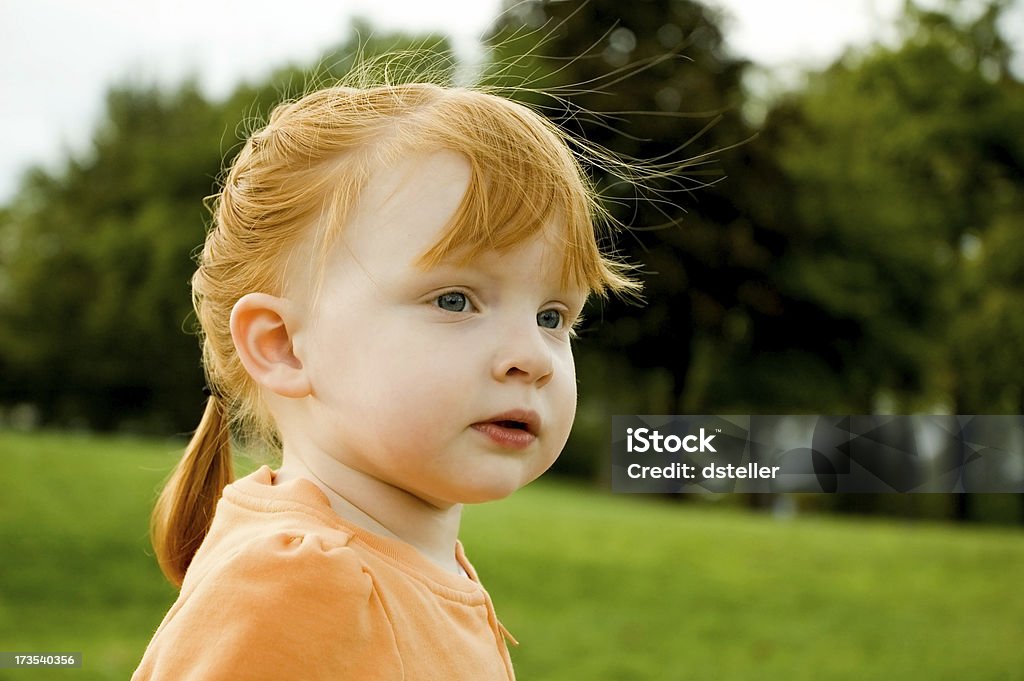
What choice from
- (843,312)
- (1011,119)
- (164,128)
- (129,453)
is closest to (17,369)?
(164,128)

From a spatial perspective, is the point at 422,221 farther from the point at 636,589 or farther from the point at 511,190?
the point at 636,589

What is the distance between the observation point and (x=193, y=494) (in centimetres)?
157

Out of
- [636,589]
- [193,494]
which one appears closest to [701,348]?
[636,589]

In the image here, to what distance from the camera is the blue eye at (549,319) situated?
1224 millimetres

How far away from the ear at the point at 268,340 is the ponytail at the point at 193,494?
33 cm

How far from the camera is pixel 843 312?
19656 mm

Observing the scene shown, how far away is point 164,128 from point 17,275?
460cm

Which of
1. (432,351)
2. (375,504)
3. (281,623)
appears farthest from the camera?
(375,504)

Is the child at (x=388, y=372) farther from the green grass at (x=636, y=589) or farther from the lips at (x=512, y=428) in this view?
the green grass at (x=636, y=589)

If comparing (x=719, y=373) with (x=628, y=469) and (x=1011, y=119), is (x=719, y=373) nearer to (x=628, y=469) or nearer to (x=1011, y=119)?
(x=1011, y=119)

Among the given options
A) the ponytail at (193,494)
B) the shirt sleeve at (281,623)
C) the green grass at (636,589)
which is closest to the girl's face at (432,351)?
the shirt sleeve at (281,623)

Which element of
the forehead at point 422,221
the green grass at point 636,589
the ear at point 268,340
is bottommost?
the green grass at point 636,589

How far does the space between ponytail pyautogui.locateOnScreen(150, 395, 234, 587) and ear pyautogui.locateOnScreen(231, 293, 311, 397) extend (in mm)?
328

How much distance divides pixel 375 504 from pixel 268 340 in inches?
8.6
